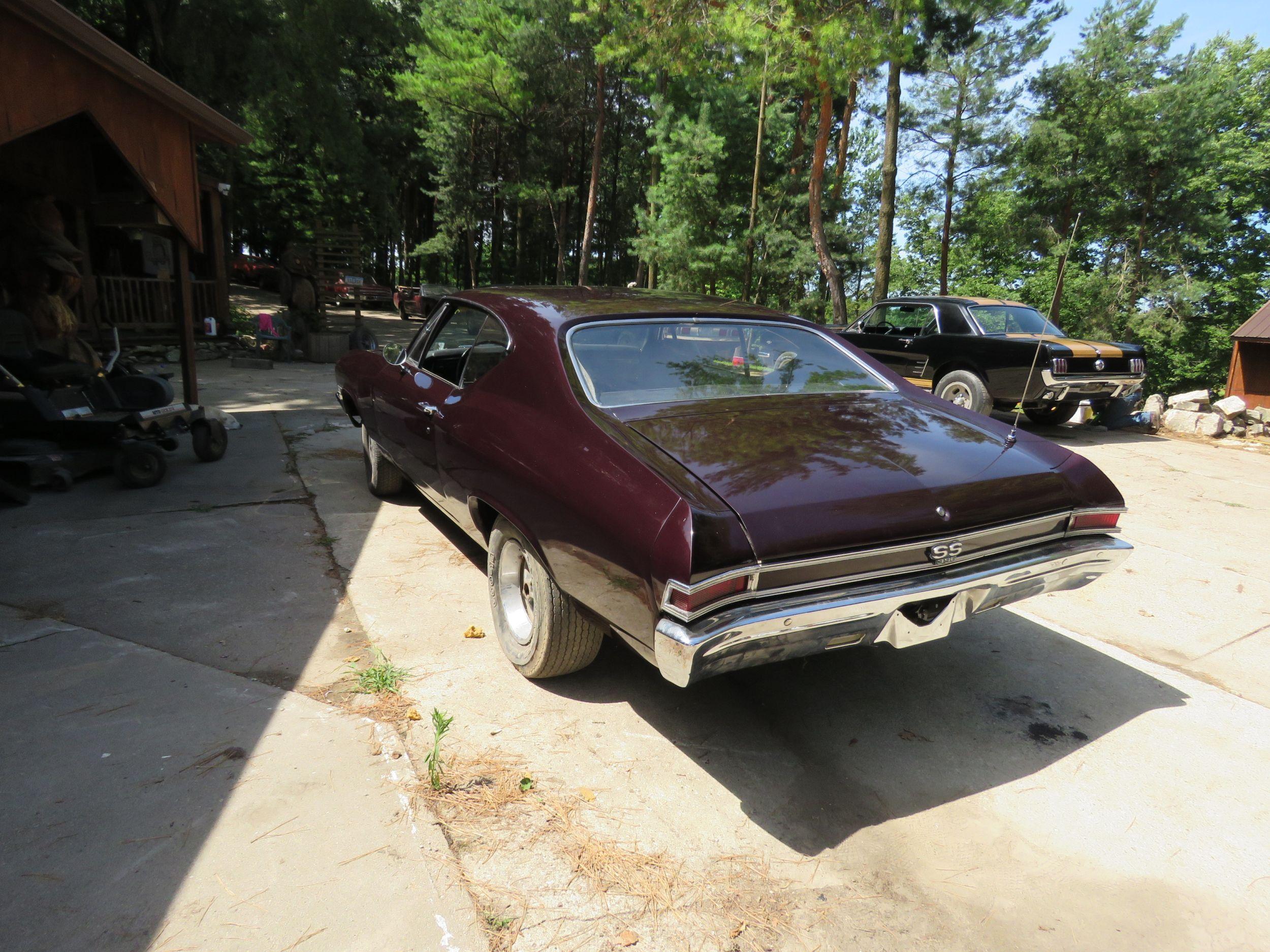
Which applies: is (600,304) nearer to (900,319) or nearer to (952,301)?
(952,301)

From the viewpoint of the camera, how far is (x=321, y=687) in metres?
3.01

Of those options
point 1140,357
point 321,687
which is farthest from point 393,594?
point 1140,357

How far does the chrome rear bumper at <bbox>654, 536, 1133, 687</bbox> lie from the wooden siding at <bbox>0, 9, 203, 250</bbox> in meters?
5.74

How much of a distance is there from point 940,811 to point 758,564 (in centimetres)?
109

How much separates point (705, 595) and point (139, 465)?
16.8ft

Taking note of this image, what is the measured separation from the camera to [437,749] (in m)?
2.50

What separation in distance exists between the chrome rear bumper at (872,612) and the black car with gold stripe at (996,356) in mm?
5964

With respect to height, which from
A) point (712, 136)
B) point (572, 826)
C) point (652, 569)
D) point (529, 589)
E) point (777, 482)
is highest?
point (712, 136)

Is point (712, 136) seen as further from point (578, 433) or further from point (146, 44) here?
point (578, 433)

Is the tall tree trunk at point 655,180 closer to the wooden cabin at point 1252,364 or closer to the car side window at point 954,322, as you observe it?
the wooden cabin at point 1252,364

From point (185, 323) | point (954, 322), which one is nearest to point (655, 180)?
point (954, 322)

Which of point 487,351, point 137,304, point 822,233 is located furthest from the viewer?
point 822,233

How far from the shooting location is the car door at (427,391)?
12.6 feet

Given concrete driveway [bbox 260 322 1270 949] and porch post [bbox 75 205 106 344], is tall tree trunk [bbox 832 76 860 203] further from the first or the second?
concrete driveway [bbox 260 322 1270 949]
